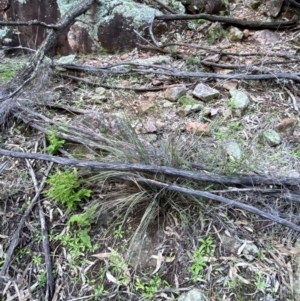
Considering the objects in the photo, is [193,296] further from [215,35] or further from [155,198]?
[215,35]

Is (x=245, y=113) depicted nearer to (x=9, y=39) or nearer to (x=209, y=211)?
(x=209, y=211)

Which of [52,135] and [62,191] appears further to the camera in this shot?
[52,135]

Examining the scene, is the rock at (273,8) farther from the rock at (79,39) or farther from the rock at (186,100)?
the rock at (79,39)

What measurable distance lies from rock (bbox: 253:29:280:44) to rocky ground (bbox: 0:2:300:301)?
78 centimetres

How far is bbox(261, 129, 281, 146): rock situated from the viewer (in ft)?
6.93

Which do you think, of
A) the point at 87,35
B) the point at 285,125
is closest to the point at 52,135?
the point at 285,125

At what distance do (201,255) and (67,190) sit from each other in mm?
756

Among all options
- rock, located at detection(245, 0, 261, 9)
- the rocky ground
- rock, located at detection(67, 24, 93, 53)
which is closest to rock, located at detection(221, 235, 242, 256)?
the rocky ground

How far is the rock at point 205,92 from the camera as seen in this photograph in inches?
98.9

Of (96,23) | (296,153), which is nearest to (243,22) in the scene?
(96,23)

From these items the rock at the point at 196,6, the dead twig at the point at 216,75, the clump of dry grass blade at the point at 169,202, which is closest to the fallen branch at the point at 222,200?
the clump of dry grass blade at the point at 169,202

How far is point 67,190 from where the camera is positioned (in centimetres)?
178

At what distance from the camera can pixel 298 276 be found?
1520mm

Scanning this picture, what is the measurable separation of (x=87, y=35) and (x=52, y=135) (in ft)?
5.59
